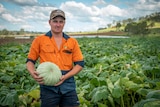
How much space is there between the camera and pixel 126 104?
14.8 ft

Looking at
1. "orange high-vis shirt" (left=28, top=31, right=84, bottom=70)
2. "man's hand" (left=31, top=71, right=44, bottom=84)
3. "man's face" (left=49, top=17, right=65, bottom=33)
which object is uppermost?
"man's face" (left=49, top=17, right=65, bottom=33)

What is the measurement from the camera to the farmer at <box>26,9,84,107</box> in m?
3.09

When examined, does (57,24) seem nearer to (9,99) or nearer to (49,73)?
(49,73)

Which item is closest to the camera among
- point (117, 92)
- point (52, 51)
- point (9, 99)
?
point (52, 51)

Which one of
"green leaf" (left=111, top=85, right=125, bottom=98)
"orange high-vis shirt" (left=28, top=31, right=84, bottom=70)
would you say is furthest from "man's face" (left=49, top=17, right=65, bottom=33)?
"green leaf" (left=111, top=85, right=125, bottom=98)

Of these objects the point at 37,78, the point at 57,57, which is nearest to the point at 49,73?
the point at 37,78

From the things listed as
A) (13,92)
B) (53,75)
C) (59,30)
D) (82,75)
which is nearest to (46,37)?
(59,30)

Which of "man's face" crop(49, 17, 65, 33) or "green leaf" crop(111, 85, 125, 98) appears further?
"green leaf" crop(111, 85, 125, 98)

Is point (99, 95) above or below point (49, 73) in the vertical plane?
below

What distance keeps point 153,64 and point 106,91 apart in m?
3.26

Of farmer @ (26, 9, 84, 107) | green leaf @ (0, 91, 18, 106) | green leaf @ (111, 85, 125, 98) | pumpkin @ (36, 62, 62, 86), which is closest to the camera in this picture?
pumpkin @ (36, 62, 62, 86)

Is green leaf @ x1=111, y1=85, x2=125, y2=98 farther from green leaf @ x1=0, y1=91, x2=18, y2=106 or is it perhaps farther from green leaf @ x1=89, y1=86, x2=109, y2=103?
green leaf @ x1=0, y1=91, x2=18, y2=106

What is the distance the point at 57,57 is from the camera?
3123mm

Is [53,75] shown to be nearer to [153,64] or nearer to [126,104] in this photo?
[126,104]
